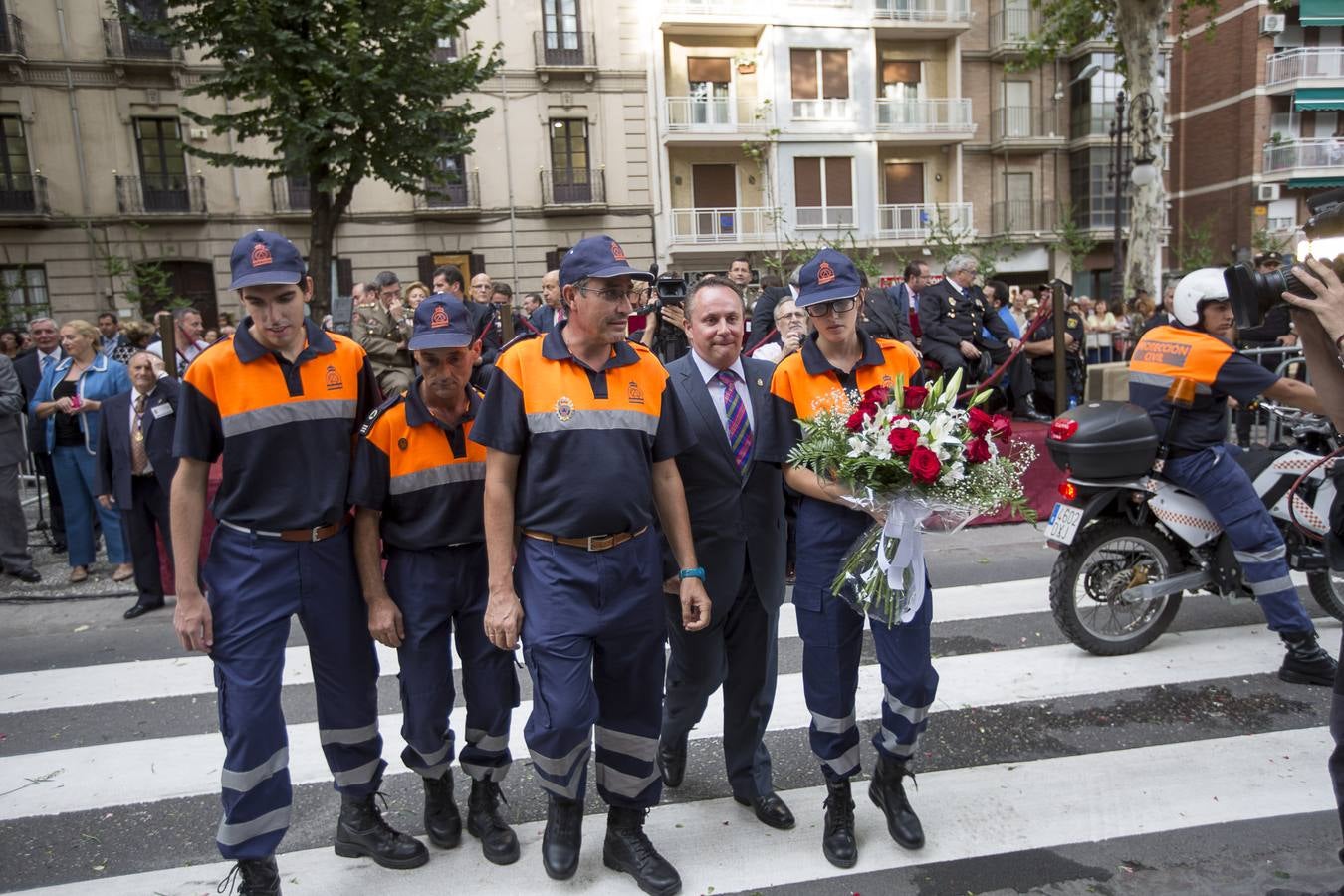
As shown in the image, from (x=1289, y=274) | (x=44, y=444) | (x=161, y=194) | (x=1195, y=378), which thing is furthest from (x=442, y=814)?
(x=161, y=194)

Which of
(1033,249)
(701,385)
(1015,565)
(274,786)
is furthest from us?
(1033,249)

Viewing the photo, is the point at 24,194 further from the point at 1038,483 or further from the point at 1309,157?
the point at 1309,157

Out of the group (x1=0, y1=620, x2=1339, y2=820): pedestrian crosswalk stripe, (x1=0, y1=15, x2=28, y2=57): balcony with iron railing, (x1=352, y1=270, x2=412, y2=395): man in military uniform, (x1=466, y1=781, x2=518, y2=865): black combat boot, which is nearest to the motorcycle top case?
(x1=0, y1=620, x2=1339, y2=820): pedestrian crosswalk stripe

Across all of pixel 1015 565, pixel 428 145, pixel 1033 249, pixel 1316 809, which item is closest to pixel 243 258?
pixel 1316 809

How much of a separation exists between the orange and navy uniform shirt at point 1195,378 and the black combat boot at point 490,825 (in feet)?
12.8

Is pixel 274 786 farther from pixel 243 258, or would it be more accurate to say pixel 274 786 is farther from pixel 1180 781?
Answer: pixel 1180 781

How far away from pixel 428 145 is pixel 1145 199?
1679 centimetres

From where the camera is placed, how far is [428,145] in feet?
49.9

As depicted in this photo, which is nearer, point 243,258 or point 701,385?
point 243,258

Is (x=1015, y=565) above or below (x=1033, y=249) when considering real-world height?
below

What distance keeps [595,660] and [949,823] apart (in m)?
1.58

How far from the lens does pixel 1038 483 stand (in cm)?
850

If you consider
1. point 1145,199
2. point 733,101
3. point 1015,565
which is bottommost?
point 1015,565

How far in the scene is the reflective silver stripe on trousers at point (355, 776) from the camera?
3434 millimetres
